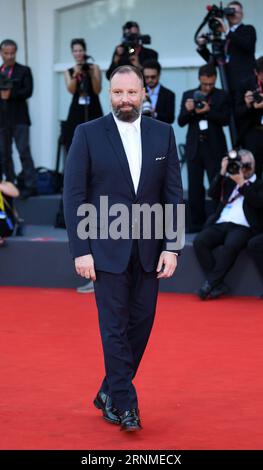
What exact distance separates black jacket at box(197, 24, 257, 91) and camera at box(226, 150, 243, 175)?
1.28 m

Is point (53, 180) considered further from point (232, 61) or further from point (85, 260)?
point (85, 260)

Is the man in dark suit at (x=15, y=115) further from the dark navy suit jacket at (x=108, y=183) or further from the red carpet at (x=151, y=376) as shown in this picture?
the dark navy suit jacket at (x=108, y=183)

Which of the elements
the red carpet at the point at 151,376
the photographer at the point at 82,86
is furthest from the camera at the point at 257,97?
the photographer at the point at 82,86

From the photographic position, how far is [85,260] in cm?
457

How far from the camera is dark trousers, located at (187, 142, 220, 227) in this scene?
9297mm

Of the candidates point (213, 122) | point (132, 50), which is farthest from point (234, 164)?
point (132, 50)

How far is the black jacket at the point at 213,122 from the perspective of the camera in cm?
907

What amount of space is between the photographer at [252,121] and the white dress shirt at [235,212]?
0.64 metres

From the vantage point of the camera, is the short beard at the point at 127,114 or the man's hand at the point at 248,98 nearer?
the short beard at the point at 127,114

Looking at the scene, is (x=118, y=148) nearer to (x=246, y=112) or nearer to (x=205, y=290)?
(x=205, y=290)

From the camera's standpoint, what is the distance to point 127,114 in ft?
15.1

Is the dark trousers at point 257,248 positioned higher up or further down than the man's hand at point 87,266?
further down

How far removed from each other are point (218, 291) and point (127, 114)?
3.92m

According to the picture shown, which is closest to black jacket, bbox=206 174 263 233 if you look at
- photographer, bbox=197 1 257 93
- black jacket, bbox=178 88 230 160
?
black jacket, bbox=178 88 230 160
